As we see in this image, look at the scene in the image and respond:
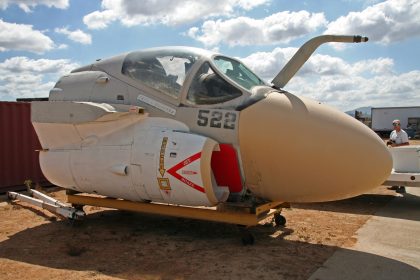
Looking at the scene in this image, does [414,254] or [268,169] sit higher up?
[268,169]

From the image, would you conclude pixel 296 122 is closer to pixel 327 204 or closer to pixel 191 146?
pixel 191 146

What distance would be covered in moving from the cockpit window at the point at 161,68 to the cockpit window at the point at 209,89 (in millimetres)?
198

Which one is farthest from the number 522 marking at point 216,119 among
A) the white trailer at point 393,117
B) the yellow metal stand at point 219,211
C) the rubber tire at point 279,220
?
the white trailer at point 393,117

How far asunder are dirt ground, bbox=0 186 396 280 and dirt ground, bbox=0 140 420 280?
1 centimetres

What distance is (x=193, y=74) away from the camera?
19.0 ft

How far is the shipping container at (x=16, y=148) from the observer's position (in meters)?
10.5

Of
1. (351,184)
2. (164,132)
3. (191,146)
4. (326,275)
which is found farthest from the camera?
(164,132)

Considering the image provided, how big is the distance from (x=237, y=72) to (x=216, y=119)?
0.89 m

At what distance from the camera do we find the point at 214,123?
5.60m

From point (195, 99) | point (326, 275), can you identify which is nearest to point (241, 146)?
point (195, 99)

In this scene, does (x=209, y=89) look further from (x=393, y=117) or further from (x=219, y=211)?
(x=393, y=117)

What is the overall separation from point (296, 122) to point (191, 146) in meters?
1.37

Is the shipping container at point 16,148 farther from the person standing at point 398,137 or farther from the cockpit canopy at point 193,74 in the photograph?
the person standing at point 398,137

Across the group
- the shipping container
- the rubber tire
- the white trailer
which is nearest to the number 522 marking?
the rubber tire
